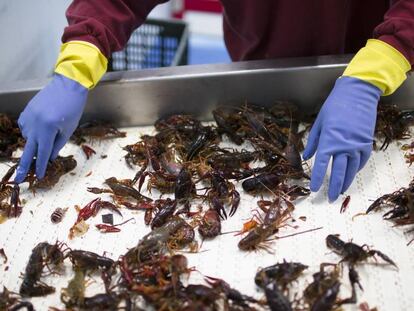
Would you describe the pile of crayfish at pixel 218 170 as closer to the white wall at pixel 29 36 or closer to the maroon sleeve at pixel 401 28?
the maroon sleeve at pixel 401 28

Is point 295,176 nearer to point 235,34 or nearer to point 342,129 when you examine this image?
point 342,129

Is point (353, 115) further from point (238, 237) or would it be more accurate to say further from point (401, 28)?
point (238, 237)

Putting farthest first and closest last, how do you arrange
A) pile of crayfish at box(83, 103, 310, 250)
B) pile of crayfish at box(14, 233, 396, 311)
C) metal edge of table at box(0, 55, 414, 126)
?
metal edge of table at box(0, 55, 414, 126), pile of crayfish at box(83, 103, 310, 250), pile of crayfish at box(14, 233, 396, 311)

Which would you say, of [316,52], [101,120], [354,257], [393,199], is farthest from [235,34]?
[354,257]

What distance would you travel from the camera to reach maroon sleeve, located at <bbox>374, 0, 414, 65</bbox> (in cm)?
258

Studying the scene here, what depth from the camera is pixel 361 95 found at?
8.57 feet

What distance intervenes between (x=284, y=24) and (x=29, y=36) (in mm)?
2149

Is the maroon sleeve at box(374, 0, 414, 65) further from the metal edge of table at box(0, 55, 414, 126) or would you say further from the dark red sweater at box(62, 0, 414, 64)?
the metal edge of table at box(0, 55, 414, 126)

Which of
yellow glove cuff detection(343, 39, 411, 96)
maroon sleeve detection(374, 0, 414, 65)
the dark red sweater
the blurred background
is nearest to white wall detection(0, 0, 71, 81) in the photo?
the blurred background

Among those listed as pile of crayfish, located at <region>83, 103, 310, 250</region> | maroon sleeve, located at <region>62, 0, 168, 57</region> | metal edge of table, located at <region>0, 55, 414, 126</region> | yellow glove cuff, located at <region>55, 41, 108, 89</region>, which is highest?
maroon sleeve, located at <region>62, 0, 168, 57</region>

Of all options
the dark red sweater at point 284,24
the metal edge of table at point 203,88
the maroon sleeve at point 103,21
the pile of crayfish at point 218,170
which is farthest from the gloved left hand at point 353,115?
the maroon sleeve at point 103,21

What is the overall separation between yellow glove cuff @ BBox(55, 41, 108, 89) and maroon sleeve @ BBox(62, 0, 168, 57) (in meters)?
0.05

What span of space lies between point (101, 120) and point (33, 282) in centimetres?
136

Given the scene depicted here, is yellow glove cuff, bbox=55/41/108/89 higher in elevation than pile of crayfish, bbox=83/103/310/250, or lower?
higher
